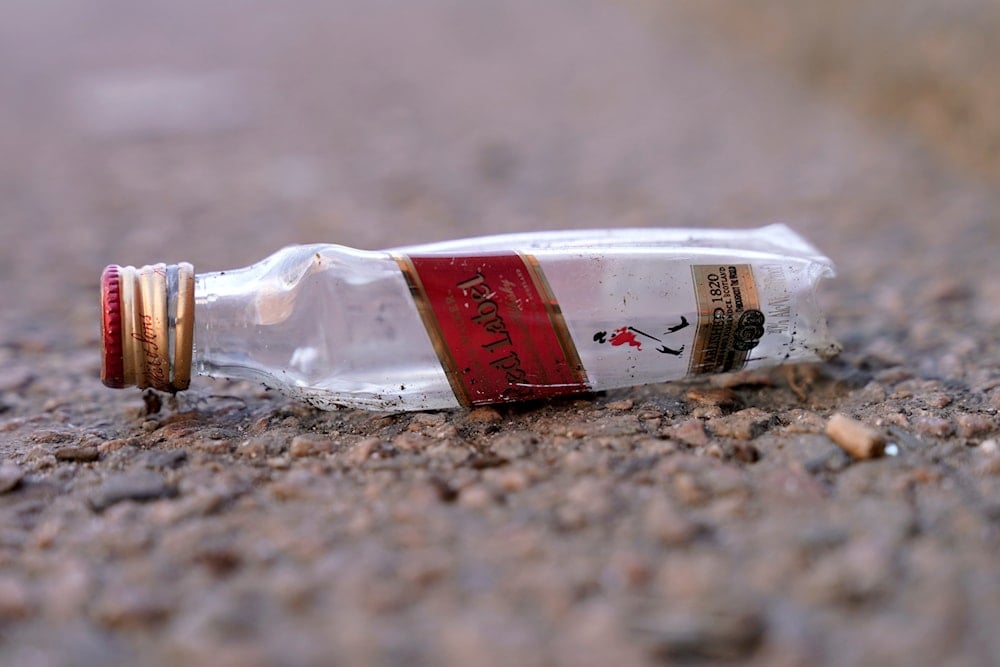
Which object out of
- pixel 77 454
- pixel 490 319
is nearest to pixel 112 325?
pixel 77 454

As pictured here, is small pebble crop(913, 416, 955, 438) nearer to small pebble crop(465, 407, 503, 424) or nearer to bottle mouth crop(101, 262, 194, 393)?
small pebble crop(465, 407, 503, 424)

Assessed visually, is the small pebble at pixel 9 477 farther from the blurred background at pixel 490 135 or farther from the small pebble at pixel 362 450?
the blurred background at pixel 490 135

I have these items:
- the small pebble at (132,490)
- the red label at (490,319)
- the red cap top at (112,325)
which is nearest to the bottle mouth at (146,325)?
the red cap top at (112,325)

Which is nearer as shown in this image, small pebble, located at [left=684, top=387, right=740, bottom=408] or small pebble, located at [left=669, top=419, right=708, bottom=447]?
small pebble, located at [left=669, top=419, right=708, bottom=447]

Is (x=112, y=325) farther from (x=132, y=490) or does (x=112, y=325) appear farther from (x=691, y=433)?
(x=691, y=433)

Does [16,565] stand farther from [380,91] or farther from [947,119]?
[380,91]

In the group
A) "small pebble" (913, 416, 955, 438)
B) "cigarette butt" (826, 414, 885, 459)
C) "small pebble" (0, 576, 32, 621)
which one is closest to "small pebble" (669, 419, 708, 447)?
"cigarette butt" (826, 414, 885, 459)

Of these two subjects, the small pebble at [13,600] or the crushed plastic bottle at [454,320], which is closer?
the small pebble at [13,600]
